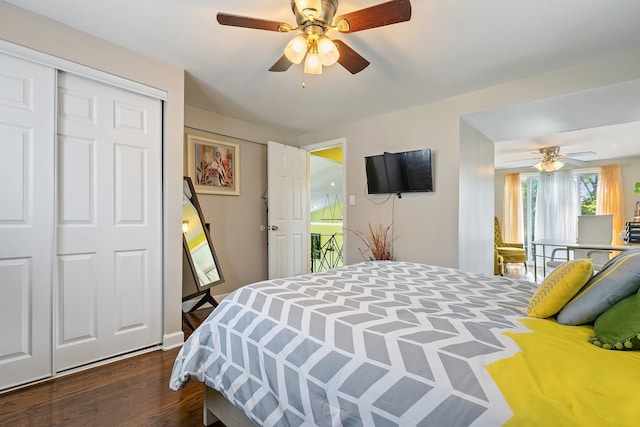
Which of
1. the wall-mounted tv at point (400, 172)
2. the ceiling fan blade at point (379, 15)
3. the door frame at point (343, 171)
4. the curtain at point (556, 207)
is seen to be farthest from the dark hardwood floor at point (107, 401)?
the curtain at point (556, 207)

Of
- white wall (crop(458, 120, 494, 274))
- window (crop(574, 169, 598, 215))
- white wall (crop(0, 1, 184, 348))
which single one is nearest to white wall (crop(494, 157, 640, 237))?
window (crop(574, 169, 598, 215))

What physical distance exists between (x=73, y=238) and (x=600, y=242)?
234 inches

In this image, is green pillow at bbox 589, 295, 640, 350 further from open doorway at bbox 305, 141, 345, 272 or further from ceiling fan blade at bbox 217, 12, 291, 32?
open doorway at bbox 305, 141, 345, 272

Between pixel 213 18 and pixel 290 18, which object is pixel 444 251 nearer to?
pixel 290 18

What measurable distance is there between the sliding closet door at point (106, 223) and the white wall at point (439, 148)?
2328mm

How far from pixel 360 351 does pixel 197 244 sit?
269 centimetres

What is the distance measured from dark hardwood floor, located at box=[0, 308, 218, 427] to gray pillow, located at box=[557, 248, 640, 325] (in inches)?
66.4

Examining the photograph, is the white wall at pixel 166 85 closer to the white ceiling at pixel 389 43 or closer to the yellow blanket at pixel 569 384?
the white ceiling at pixel 389 43

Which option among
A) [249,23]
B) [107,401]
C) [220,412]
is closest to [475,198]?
[249,23]

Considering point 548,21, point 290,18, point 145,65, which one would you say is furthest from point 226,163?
point 548,21

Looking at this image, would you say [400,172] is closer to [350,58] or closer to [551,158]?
[350,58]

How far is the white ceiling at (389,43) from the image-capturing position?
1.82 meters

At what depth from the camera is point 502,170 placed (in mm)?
7125

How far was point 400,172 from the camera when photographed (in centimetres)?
345
